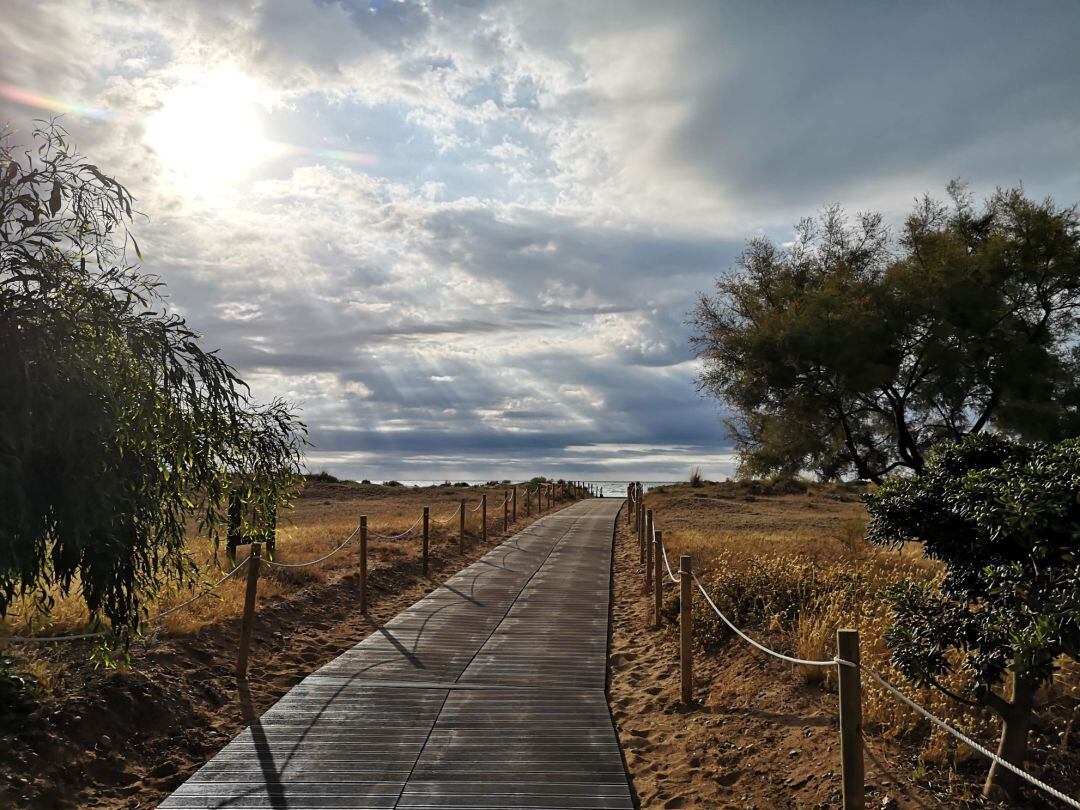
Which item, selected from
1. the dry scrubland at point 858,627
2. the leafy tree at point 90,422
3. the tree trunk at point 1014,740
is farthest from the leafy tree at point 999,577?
the leafy tree at point 90,422

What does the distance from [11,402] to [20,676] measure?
121 inches

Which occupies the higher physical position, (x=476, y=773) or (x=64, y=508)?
(x=64, y=508)

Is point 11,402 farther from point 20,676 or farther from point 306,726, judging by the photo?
point 306,726

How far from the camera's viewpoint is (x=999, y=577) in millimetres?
5113

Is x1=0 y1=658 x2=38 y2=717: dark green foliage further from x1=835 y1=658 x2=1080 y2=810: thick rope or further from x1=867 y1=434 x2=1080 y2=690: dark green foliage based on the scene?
x1=867 y1=434 x2=1080 y2=690: dark green foliage

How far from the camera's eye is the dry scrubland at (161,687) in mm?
5703

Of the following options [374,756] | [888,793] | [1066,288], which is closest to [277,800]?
[374,756]

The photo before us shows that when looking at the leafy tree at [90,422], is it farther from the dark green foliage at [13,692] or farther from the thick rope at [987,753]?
the thick rope at [987,753]

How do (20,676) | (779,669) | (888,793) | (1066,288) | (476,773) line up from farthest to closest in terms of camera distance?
(1066,288), (779,669), (20,676), (476,773), (888,793)

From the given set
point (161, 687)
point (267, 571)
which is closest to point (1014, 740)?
point (161, 687)

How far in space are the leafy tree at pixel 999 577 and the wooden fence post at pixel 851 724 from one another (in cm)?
87

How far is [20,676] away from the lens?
21.2ft

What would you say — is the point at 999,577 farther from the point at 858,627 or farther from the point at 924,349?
the point at 924,349

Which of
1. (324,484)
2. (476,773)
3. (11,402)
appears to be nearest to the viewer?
(11,402)
